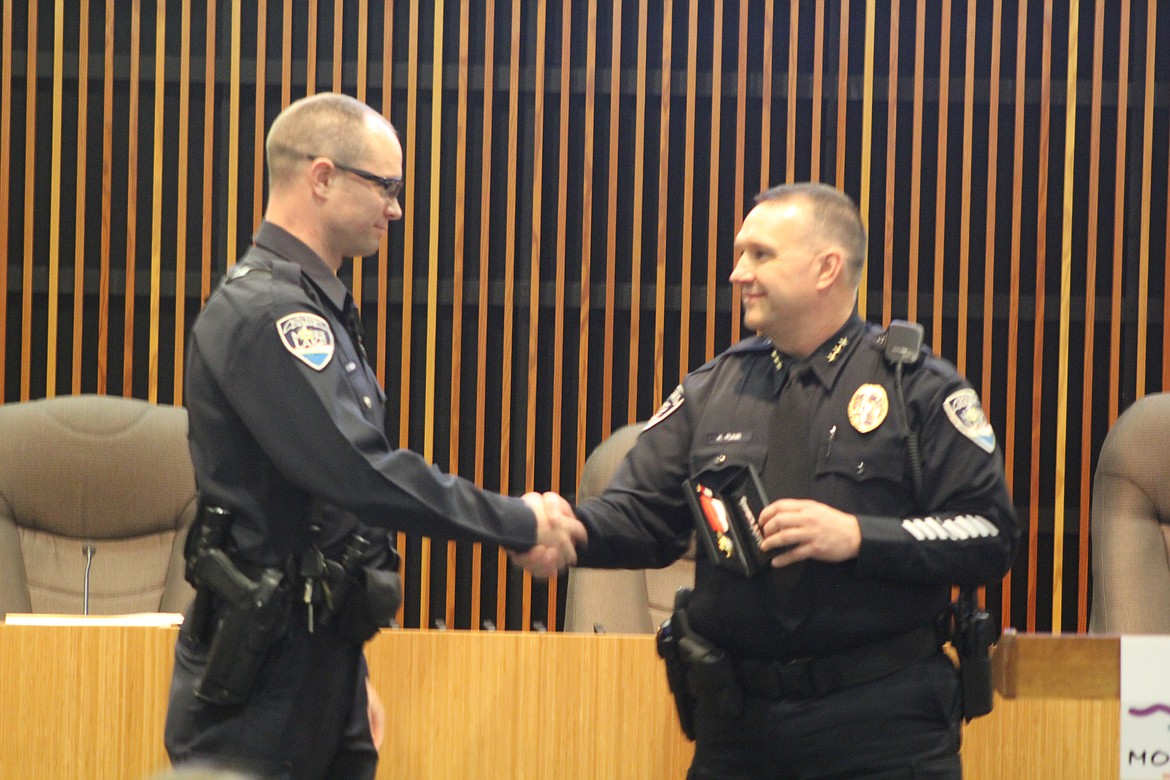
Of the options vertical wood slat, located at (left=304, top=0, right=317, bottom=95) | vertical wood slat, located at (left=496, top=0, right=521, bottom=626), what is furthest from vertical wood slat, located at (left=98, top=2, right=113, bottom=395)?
vertical wood slat, located at (left=496, top=0, right=521, bottom=626)

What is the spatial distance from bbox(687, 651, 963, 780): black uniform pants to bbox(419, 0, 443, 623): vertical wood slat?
241cm

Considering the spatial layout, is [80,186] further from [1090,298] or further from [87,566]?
[1090,298]

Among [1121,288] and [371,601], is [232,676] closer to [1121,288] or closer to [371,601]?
[371,601]

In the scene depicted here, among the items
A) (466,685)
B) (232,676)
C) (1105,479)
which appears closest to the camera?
(232,676)

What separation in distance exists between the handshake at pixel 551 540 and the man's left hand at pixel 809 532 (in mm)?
432

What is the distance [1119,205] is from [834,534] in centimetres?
290

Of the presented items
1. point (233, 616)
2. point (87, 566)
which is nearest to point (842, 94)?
point (87, 566)

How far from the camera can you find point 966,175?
14.6ft

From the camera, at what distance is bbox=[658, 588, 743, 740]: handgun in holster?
2.16m

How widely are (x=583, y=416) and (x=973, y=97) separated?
1742 millimetres

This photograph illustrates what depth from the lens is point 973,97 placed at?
4.49 meters

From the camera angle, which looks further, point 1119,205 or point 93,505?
point 1119,205

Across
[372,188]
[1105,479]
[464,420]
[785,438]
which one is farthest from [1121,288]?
[372,188]

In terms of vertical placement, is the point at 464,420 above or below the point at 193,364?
below
